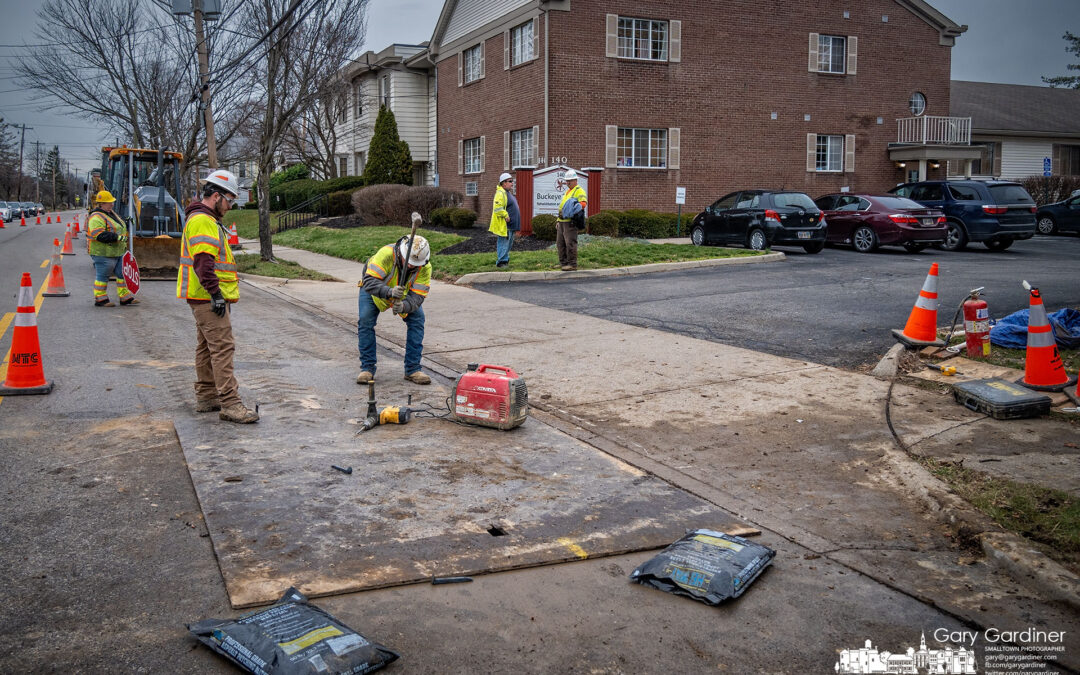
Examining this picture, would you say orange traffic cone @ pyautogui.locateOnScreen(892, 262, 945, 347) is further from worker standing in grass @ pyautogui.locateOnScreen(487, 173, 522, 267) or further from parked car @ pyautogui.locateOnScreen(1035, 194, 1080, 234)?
parked car @ pyautogui.locateOnScreen(1035, 194, 1080, 234)

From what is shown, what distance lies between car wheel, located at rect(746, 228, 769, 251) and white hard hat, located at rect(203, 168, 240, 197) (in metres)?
15.8

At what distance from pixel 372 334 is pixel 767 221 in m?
14.5

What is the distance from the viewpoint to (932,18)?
1206 inches

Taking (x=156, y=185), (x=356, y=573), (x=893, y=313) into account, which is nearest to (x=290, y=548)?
(x=356, y=573)

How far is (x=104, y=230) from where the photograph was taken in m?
13.6

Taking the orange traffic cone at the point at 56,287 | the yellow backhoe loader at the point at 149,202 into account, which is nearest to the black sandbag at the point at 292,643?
the orange traffic cone at the point at 56,287

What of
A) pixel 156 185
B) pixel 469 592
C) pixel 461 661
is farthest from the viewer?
pixel 156 185

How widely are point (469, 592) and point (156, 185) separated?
65.4ft


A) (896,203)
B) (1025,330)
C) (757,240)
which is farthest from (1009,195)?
(1025,330)

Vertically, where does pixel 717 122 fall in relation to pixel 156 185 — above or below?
above

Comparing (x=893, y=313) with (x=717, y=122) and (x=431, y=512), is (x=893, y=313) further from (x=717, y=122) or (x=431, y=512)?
(x=717, y=122)

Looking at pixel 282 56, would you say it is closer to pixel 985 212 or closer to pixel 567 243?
pixel 567 243

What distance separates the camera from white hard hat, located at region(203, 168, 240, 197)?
7.04 m

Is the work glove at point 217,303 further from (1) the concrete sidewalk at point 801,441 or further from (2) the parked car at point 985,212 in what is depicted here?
(2) the parked car at point 985,212
